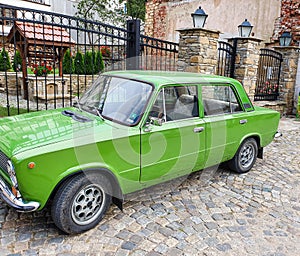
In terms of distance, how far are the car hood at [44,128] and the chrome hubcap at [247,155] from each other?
2.59 m

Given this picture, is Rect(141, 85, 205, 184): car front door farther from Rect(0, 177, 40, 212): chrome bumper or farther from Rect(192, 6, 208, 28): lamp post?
Rect(192, 6, 208, 28): lamp post

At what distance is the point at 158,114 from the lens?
338cm

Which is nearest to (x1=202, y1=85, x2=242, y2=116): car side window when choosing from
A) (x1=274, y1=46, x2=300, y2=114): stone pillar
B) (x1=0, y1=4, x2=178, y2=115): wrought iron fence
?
(x1=0, y1=4, x2=178, y2=115): wrought iron fence

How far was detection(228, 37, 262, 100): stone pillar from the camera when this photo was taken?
8.20m

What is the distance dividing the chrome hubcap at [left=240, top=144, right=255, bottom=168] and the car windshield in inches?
87.0

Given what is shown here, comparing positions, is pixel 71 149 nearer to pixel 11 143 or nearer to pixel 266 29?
pixel 11 143

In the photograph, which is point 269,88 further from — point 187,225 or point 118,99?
point 187,225

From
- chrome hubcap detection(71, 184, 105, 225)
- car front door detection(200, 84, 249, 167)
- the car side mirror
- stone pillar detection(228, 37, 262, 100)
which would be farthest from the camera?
stone pillar detection(228, 37, 262, 100)

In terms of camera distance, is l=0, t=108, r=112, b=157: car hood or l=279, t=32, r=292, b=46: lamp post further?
l=279, t=32, r=292, b=46: lamp post

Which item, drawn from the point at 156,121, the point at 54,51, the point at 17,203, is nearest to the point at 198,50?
the point at 54,51

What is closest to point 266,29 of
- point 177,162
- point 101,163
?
point 177,162

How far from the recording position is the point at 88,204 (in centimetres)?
301

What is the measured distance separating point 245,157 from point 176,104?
72.3 inches

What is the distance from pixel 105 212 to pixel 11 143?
126 cm
